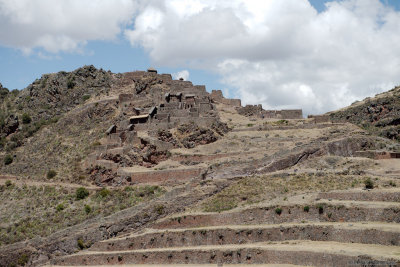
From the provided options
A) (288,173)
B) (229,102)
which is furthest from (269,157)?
(229,102)

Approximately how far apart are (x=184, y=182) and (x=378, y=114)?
46.6 meters

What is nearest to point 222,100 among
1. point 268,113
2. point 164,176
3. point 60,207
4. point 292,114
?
point 268,113

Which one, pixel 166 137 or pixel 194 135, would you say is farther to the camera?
pixel 194 135

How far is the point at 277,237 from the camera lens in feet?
93.6

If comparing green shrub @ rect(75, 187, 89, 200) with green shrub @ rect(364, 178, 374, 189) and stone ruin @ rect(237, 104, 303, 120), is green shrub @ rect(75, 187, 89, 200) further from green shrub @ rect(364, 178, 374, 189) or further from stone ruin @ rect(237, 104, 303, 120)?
green shrub @ rect(364, 178, 374, 189)

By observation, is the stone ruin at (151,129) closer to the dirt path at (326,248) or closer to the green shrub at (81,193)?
the green shrub at (81,193)

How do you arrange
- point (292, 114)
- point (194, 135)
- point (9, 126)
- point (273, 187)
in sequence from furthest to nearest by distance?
point (9, 126) → point (292, 114) → point (194, 135) → point (273, 187)

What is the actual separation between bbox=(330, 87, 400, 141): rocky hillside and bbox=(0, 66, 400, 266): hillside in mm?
1321

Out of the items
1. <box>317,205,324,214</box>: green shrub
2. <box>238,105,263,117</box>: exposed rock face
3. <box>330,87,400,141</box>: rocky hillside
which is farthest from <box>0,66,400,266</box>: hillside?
<box>330,87,400,141</box>: rocky hillside

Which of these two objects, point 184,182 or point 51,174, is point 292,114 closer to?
point 184,182

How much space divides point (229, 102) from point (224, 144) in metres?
18.6

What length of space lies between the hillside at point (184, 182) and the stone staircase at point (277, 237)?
60 millimetres

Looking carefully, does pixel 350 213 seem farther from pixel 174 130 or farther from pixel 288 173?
pixel 174 130

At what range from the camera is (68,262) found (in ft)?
116
